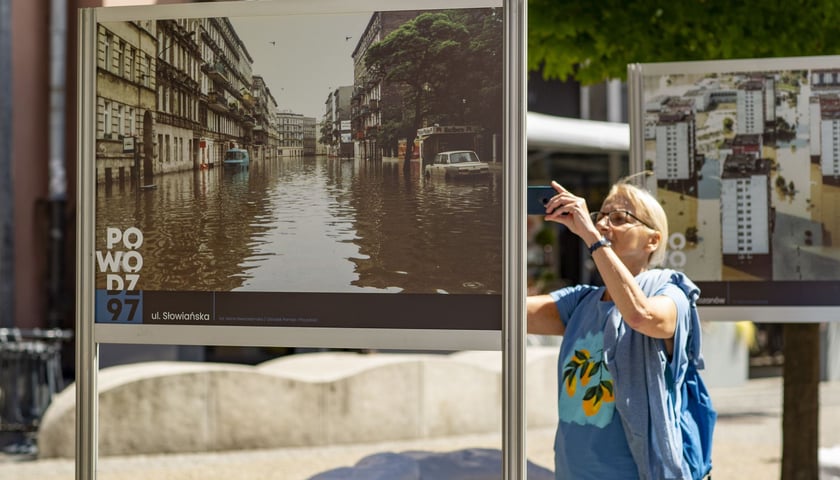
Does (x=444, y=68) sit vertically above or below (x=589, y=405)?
above

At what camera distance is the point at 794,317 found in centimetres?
444

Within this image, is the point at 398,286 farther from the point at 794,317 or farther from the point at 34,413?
the point at 34,413

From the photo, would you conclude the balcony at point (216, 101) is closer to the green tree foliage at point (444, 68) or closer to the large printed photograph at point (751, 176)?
the green tree foliage at point (444, 68)

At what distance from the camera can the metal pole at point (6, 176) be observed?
1298 centimetres


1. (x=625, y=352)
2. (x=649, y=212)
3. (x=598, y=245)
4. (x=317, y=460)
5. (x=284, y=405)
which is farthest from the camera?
(x=284, y=405)

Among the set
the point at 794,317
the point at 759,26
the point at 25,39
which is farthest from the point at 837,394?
the point at 25,39

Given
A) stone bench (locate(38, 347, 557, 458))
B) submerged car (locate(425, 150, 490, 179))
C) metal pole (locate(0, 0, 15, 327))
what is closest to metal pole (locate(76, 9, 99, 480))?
submerged car (locate(425, 150, 490, 179))

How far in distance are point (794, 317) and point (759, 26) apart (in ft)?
6.56

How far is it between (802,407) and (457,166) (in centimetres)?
368

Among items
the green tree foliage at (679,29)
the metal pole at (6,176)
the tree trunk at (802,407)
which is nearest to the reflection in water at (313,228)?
the green tree foliage at (679,29)

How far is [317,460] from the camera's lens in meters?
7.68

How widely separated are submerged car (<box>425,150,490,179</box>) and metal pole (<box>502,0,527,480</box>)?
94 mm

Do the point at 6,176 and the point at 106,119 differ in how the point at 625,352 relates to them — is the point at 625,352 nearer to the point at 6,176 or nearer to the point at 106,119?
the point at 106,119

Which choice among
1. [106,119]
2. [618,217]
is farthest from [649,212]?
[106,119]
